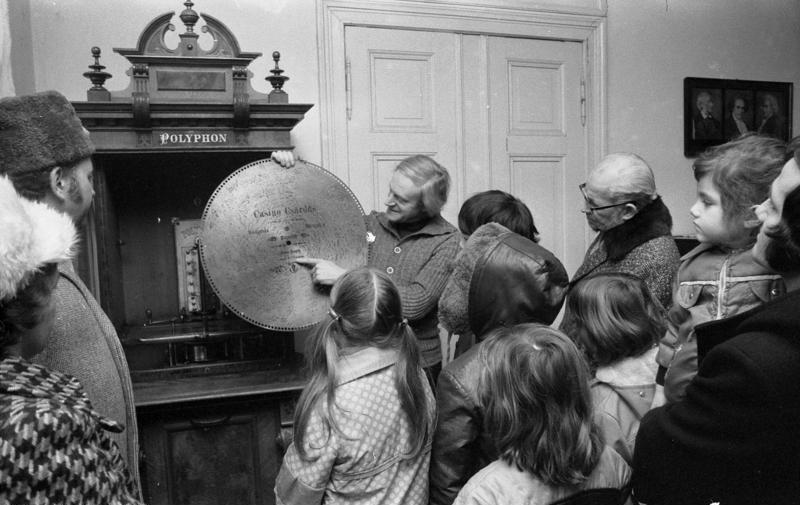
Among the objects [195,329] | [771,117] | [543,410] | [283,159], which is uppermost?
[771,117]

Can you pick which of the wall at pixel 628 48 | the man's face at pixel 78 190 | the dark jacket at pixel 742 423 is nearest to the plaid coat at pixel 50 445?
the man's face at pixel 78 190

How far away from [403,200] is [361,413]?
3.67 ft

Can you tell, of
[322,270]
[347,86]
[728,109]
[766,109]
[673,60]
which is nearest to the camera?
[322,270]

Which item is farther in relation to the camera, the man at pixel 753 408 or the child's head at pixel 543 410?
the child's head at pixel 543 410

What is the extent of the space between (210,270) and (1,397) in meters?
1.34

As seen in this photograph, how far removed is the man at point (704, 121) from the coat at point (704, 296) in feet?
9.62

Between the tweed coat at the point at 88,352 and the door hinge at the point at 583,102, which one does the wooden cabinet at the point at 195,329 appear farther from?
the door hinge at the point at 583,102

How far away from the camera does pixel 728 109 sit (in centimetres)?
425

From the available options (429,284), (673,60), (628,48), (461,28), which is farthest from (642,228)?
(673,60)

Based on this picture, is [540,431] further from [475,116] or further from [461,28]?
[461,28]

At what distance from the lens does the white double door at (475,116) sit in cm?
352

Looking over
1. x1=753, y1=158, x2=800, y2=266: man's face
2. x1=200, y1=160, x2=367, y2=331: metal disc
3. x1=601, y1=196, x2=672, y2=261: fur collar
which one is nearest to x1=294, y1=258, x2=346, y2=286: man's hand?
x1=200, y1=160, x2=367, y2=331: metal disc

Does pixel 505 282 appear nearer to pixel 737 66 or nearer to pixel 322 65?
pixel 322 65

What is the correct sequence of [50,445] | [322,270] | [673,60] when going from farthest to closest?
[673,60]
[322,270]
[50,445]
